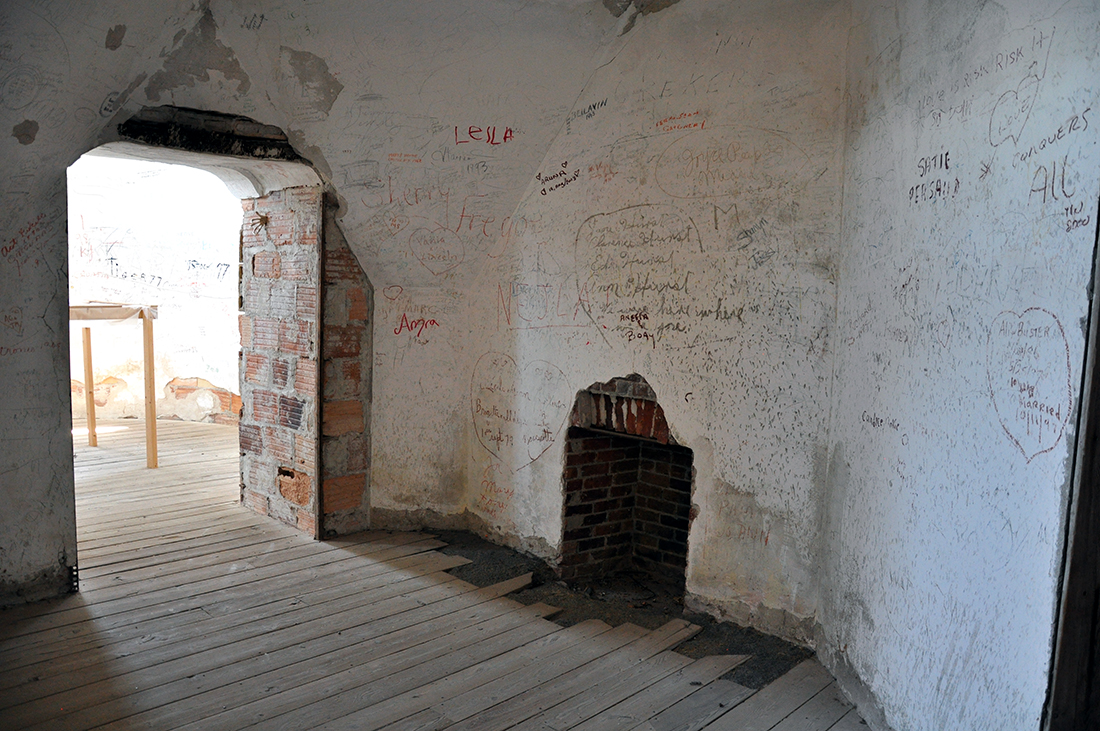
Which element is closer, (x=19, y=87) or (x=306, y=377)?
(x=19, y=87)

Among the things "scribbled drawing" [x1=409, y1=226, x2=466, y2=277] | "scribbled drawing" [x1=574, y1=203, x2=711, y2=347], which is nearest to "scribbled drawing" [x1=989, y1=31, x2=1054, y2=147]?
"scribbled drawing" [x1=574, y1=203, x2=711, y2=347]

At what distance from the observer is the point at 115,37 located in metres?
2.84

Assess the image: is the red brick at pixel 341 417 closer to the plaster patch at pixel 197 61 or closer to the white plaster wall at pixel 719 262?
the white plaster wall at pixel 719 262

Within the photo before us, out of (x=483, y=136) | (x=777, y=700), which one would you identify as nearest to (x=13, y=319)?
(x=483, y=136)

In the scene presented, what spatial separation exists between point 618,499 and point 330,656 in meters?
1.71

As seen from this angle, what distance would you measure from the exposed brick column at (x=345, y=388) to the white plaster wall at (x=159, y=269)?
3.13m

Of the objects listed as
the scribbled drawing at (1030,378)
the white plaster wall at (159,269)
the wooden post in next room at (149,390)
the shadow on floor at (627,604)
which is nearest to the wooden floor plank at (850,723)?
the shadow on floor at (627,604)

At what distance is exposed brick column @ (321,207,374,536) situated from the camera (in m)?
4.05

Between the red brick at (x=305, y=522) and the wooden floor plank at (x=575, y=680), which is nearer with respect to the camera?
the wooden floor plank at (x=575, y=680)

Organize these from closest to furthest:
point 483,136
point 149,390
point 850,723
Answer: point 850,723 < point 483,136 < point 149,390

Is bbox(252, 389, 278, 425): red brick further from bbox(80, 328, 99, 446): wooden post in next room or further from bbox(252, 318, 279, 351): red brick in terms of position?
bbox(80, 328, 99, 446): wooden post in next room

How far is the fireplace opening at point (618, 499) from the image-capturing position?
3713 millimetres

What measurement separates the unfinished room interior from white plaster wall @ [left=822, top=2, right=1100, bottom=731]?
1 cm

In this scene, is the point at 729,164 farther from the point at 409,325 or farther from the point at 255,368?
the point at 255,368
